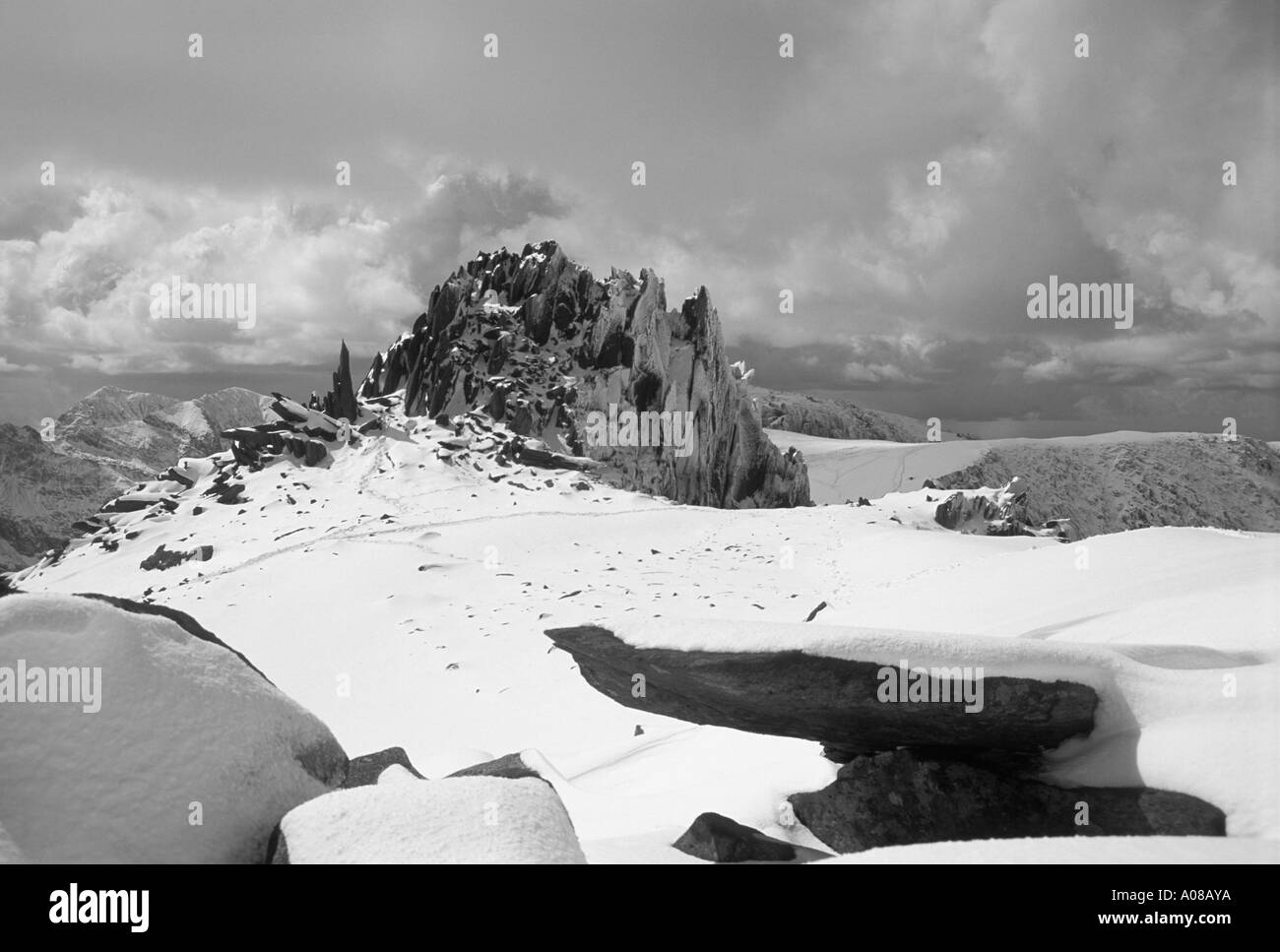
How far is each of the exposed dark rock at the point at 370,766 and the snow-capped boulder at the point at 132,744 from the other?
109 cm

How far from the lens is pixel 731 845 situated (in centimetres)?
655

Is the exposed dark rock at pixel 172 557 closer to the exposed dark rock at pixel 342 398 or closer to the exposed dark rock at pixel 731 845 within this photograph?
the exposed dark rock at pixel 342 398

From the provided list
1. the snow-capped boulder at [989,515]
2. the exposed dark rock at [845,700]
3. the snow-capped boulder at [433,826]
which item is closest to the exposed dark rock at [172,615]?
the snow-capped boulder at [433,826]

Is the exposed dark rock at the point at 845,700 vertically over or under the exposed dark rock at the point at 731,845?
over

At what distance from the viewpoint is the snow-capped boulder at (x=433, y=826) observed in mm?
4223

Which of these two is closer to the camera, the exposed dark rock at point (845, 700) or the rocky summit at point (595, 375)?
the exposed dark rock at point (845, 700)

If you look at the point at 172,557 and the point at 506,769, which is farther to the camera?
the point at 172,557

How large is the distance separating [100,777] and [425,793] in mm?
2162

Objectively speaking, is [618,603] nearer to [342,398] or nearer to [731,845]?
[731,845]

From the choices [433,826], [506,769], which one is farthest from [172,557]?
[433,826]

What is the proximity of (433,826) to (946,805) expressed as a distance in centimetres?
503

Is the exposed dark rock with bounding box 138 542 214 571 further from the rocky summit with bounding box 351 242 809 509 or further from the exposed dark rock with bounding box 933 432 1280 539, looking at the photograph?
the exposed dark rock with bounding box 933 432 1280 539

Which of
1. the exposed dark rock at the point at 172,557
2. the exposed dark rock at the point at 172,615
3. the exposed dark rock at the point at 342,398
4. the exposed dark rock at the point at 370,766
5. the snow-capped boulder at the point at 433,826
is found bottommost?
the exposed dark rock at the point at 172,557
